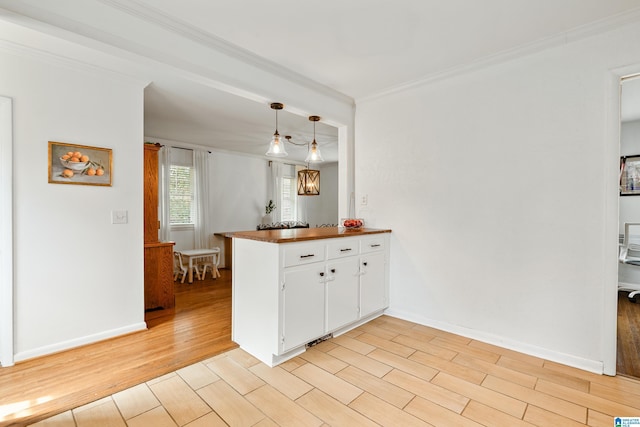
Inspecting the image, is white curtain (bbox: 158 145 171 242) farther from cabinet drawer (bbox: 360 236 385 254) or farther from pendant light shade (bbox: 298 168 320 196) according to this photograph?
cabinet drawer (bbox: 360 236 385 254)

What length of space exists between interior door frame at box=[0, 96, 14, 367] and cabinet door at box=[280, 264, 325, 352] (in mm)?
2001

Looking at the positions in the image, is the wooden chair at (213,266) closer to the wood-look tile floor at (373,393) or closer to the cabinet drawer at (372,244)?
the wood-look tile floor at (373,393)

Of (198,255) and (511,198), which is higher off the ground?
(511,198)

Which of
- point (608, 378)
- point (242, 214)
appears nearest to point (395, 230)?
point (608, 378)

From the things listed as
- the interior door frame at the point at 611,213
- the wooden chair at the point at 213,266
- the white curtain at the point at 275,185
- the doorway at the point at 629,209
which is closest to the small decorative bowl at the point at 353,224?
the interior door frame at the point at 611,213

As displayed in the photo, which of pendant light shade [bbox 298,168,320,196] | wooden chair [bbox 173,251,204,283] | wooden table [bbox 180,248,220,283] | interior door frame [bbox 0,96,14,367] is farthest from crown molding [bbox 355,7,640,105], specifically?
wooden chair [bbox 173,251,204,283]

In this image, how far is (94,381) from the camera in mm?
2064

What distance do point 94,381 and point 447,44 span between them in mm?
3550

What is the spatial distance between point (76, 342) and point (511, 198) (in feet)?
12.5

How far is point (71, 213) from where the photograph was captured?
2.54 m

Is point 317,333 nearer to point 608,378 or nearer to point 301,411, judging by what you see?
point 301,411

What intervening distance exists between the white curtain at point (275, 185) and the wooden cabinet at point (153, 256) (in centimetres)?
371

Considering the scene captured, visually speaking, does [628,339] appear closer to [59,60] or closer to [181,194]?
[59,60]

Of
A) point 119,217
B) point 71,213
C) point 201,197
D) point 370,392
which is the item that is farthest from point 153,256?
point 370,392
